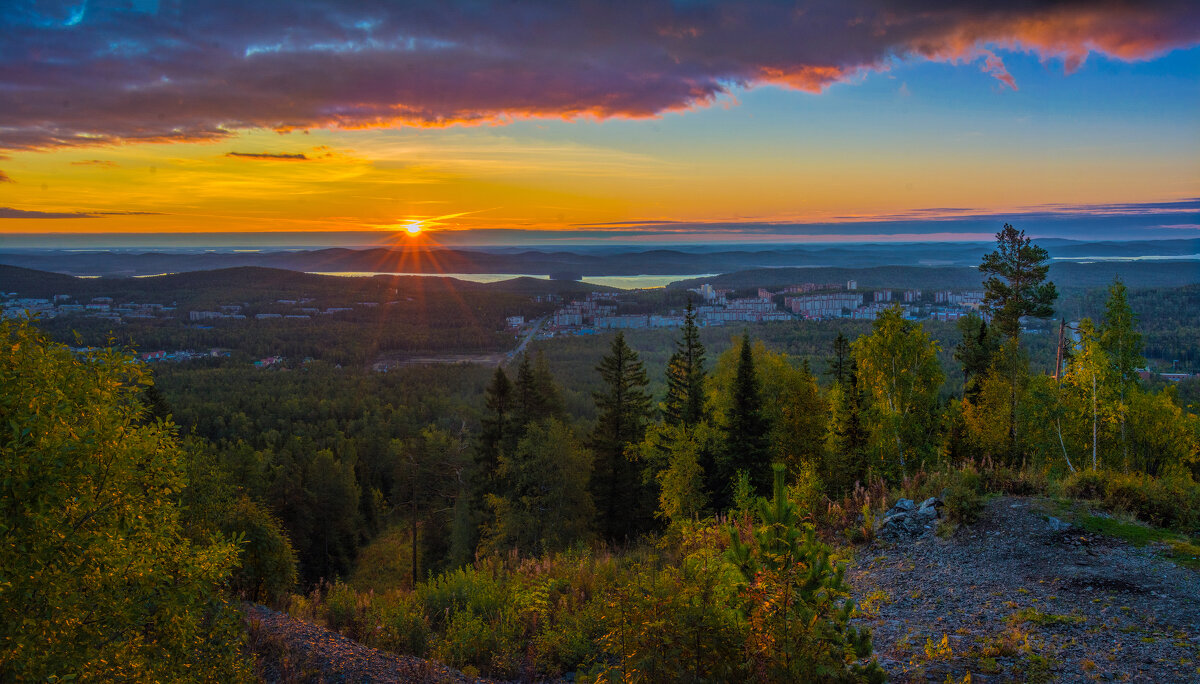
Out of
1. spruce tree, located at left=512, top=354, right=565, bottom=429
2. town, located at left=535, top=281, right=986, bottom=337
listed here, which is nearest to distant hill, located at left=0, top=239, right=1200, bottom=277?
town, located at left=535, top=281, right=986, bottom=337

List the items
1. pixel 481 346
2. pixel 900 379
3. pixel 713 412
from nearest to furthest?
pixel 900 379 < pixel 713 412 < pixel 481 346

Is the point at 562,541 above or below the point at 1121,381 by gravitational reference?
below

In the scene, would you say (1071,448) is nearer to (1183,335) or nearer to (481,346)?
(1183,335)

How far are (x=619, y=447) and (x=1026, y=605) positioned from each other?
63.9ft

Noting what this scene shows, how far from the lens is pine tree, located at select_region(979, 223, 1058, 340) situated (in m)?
26.6

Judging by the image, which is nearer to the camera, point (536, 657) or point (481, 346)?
point (536, 657)

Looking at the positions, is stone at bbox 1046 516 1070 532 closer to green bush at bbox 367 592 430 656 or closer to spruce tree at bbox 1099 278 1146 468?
green bush at bbox 367 592 430 656

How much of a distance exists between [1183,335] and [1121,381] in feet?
213

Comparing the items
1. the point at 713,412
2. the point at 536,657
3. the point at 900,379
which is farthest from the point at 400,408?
the point at 536,657

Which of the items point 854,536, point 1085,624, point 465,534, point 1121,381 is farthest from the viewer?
point 465,534

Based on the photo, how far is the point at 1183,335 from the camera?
206 feet

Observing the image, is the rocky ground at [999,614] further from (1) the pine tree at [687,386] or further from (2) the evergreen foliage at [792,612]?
(1) the pine tree at [687,386]

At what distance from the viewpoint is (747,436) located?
21812mm

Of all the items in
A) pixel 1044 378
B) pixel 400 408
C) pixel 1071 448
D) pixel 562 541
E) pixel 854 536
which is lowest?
pixel 400 408
